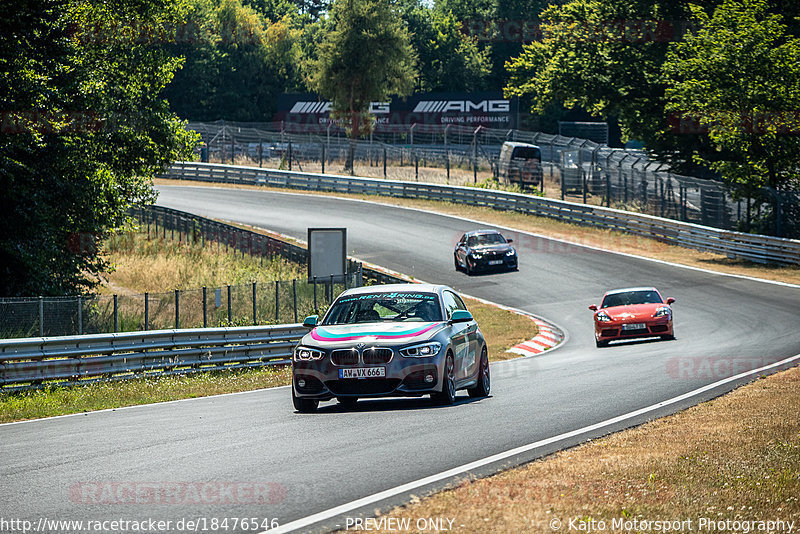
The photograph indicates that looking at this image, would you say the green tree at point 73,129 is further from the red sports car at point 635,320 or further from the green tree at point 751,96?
the green tree at point 751,96

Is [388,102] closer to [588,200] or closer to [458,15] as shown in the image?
[588,200]

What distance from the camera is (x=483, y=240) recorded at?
40.0 m

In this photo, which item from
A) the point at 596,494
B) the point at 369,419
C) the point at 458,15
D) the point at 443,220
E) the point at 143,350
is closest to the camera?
the point at 596,494

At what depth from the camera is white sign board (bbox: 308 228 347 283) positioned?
2570 centimetres

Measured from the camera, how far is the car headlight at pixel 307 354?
12578 millimetres

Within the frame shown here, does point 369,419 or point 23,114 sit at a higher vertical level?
point 23,114

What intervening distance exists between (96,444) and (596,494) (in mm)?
5250

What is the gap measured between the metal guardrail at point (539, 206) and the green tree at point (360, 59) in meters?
12.2

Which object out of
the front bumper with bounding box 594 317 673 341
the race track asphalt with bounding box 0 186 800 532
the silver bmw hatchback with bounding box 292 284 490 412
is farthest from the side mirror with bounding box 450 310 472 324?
the front bumper with bounding box 594 317 673 341

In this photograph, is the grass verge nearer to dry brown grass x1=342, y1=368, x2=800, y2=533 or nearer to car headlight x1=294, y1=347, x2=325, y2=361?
car headlight x1=294, y1=347, x2=325, y2=361

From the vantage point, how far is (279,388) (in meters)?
17.5

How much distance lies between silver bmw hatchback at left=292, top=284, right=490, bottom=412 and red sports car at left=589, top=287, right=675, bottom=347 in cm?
1207

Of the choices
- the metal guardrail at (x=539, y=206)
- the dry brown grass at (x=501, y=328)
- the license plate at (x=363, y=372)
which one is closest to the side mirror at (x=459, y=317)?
the license plate at (x=363, y=372)

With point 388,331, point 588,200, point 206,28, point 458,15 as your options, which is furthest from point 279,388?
point 458,15
